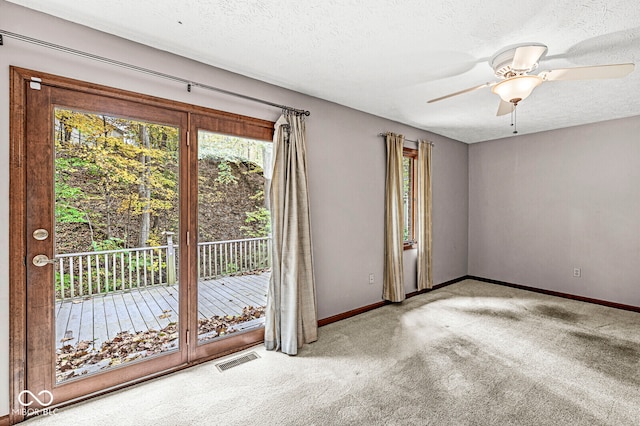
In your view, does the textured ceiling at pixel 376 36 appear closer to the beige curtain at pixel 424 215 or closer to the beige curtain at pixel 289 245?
the beige curtain at pixel 289 245

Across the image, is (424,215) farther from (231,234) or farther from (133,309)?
(133,309)

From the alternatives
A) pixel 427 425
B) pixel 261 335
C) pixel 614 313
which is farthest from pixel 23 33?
pixel 614 313

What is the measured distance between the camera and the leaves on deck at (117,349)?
2.12 metres

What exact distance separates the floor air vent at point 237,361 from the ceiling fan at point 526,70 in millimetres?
2994

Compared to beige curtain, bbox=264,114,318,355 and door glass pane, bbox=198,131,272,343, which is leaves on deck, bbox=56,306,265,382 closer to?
door glass pane, bbox=198,131,272,343

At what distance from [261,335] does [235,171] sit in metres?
1.61

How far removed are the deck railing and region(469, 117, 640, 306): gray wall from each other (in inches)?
169

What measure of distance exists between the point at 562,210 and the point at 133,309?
221 inches

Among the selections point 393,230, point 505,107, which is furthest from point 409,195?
point 505,107

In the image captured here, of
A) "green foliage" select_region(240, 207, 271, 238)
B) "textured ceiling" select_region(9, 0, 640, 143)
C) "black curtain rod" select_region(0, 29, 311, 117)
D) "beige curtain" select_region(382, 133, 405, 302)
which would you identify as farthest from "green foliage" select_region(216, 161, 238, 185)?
"beige curtain" select_region(382, 133, 405, 302)

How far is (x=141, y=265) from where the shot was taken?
7.68ft

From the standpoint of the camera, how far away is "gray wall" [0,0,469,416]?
183cm

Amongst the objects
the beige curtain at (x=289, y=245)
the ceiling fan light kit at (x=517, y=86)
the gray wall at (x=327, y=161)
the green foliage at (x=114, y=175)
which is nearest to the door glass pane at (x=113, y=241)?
the green foliage at (x=114, y=175)

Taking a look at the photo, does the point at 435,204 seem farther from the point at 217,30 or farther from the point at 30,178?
A: the point at 30,178
